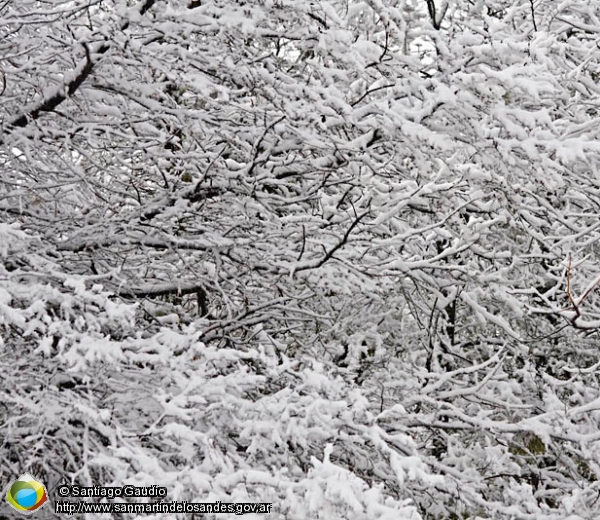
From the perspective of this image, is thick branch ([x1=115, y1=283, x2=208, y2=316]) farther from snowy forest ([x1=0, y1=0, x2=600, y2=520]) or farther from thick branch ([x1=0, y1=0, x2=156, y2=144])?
thick branch ([x1=0, y1=0, x2=156, y2=144])

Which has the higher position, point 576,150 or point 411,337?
point 576,150

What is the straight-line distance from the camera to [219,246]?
3.77 m

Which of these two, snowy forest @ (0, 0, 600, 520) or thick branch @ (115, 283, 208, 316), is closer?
snowy forest @ (0, 0, 600, 520)

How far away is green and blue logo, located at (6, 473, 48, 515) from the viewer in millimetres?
2811

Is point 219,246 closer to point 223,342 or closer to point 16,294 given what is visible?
point 223,342

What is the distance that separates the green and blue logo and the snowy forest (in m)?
0.11

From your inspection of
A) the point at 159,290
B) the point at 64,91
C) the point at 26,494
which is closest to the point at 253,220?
the point at 159,290

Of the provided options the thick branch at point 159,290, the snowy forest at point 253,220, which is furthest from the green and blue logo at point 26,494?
the thick branch at point 159,290

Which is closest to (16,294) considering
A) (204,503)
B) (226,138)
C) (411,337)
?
(204,503)

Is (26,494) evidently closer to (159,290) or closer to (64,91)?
(159,290)

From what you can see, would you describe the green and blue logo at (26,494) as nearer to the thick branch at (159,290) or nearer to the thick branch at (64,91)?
the thick branch at (159,290)

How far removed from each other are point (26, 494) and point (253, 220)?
70.9 inches

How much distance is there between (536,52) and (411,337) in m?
3.47

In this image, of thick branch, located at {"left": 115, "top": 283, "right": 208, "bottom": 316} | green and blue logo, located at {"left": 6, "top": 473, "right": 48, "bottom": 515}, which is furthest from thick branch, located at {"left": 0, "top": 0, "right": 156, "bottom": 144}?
green and blue logo, located at {"left": 6, "top": 473, "right": 48, "bottom": 515}
